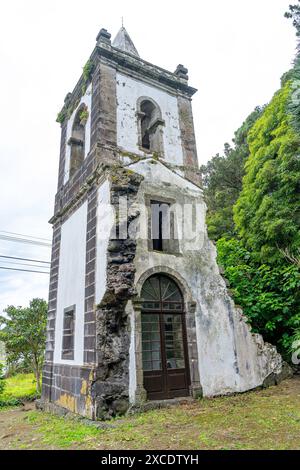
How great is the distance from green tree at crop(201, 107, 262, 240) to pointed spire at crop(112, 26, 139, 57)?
27.4 feet

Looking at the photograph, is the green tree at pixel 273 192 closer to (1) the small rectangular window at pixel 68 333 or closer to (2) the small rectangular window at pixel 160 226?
(2) the small rectangular window at pixel 160 226

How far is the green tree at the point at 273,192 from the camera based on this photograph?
35.9 ft

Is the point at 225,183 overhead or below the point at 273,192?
overhead

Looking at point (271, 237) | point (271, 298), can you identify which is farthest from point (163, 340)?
point (271, 237)

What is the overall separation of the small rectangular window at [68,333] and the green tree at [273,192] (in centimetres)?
672

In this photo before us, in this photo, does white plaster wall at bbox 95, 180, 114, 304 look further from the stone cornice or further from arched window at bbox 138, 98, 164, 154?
the stone cornice

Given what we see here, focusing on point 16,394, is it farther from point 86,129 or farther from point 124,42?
point 124,42

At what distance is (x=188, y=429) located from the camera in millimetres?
5785

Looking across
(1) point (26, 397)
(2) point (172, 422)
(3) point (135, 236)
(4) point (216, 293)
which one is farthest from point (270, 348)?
(1) point (26, 397)

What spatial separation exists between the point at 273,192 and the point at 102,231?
6.90 metres

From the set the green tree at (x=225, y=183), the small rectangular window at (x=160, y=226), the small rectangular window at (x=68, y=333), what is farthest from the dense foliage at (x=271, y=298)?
the green tree at (x=225, y=183)

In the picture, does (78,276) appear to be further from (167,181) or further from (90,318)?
(167,181)
